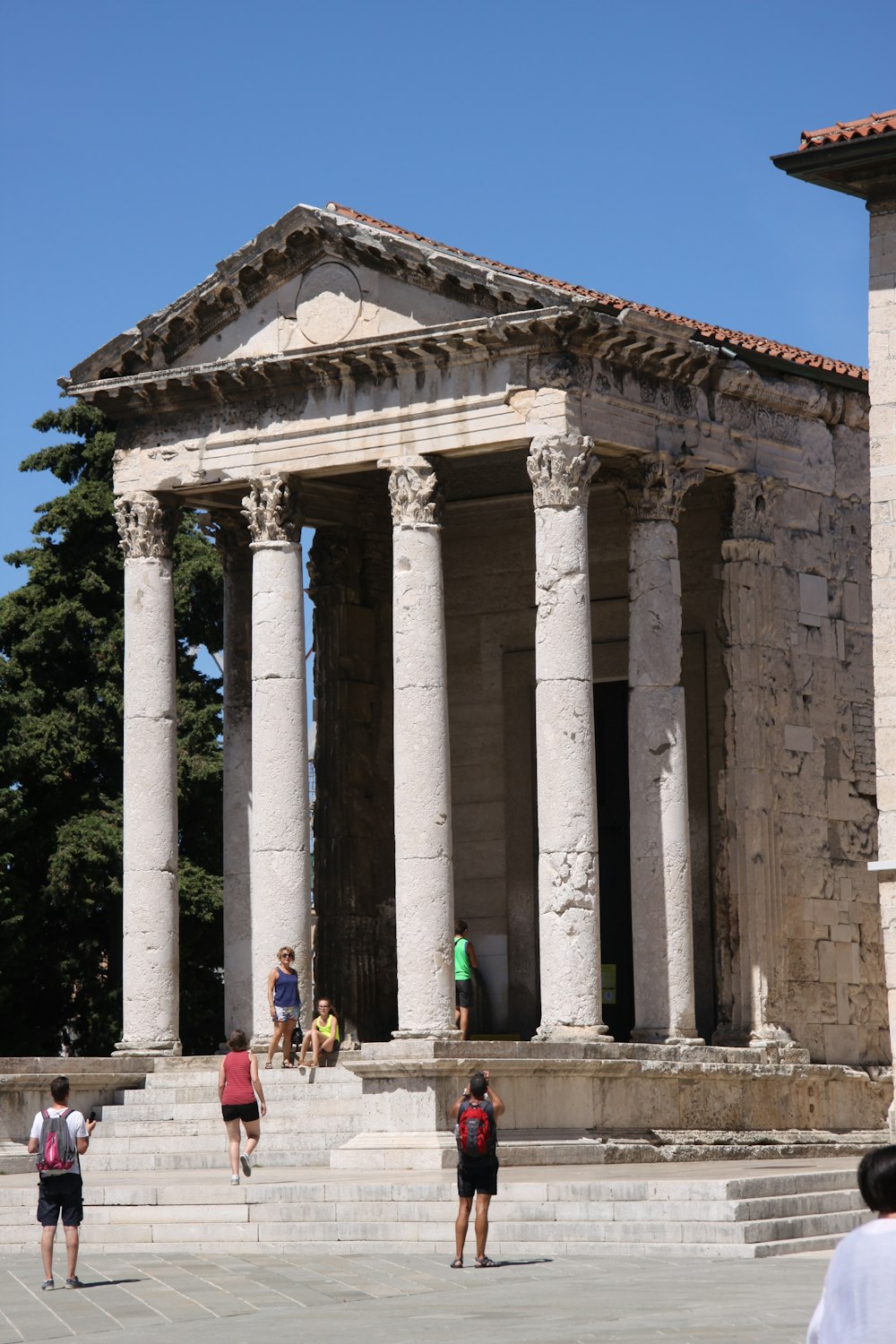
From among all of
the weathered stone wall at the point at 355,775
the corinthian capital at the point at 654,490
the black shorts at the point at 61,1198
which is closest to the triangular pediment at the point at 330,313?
the corinthian capital at the point at 654,490

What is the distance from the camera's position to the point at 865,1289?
19.8 ft

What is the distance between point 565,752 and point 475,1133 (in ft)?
31.0

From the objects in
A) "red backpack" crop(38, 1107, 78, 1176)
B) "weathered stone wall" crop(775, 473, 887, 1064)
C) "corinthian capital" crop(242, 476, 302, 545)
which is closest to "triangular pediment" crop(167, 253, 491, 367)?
"corinthian capital" crop(242, 476, 302, 545)

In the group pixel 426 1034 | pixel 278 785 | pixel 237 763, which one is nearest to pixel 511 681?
pixel 237 763

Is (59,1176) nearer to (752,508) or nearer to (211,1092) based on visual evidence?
(211,1092)

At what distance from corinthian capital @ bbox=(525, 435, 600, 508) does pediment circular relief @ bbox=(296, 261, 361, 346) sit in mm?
2892

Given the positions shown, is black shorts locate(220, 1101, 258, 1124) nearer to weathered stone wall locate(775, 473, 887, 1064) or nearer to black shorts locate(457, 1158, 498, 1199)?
black shorts locate(457, 1158, 498, 1199)

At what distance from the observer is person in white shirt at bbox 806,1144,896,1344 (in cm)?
600

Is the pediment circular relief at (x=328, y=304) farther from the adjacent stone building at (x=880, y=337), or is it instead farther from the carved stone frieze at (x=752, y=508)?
the adjacent stone building at (x=880, y=337)

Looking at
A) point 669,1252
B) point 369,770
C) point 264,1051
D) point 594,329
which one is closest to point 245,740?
point 369,770

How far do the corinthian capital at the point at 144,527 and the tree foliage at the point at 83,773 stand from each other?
8.63 m

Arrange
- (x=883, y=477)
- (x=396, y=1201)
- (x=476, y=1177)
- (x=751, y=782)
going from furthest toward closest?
(x=751, y=782)
(x=883, y=477)
(x=396, y=1201)
(x=476, y=1177)

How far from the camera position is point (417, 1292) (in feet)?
46.9

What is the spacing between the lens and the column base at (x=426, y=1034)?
2388 centimetres
